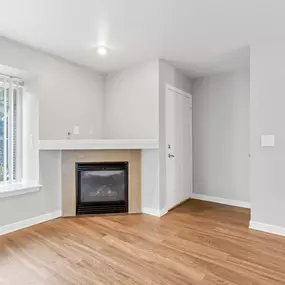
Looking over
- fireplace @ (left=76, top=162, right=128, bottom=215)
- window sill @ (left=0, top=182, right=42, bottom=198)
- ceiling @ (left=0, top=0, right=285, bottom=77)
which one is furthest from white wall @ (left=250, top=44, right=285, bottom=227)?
window sill @ (left=0, top=182, right=42, bottom=198)

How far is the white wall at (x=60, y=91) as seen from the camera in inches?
109

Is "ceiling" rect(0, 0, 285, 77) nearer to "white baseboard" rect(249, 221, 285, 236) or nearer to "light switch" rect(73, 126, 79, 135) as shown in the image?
"light switch" rect(73, 126, 79, 135)

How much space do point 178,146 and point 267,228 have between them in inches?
68.7

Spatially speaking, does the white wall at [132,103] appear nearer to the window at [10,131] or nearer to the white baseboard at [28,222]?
the window at [10,131]

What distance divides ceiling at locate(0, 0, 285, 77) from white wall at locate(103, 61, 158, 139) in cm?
28

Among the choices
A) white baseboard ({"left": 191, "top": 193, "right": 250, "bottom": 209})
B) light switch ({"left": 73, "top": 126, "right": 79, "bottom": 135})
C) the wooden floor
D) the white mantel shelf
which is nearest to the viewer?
the wooden floor

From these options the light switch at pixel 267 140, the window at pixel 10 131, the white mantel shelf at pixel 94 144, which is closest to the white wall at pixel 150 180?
the white mantel shelf at pixel 94 144

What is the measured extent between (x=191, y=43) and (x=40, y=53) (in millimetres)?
1988

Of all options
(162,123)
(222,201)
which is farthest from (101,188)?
(222,201)

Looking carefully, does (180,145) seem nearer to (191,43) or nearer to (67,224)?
(191,43)

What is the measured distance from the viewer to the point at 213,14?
2.09m

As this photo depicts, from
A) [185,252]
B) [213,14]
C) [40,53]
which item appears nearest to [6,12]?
[40,53]

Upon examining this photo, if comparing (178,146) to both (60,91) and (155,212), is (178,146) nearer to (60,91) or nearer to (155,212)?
(155,212)

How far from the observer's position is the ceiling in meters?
1.97
